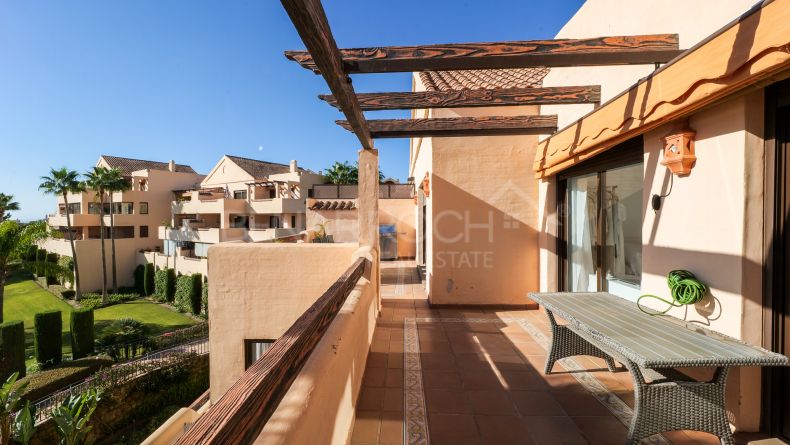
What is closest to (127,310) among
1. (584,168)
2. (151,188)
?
(151,188)

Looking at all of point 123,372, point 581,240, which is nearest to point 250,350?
point 581,240

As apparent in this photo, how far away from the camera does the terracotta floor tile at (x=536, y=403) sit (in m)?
2.82

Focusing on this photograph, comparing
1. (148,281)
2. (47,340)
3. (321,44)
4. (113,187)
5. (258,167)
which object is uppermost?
(258,167)

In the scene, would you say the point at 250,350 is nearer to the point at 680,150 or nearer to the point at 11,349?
the point at 680,150

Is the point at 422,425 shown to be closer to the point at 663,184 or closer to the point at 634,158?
the point at 663,184

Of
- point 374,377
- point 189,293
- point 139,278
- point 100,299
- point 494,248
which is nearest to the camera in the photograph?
point 374,377

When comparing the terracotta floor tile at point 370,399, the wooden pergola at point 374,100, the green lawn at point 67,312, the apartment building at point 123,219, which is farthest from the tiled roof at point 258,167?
the terracotta floor tile at point 370,399

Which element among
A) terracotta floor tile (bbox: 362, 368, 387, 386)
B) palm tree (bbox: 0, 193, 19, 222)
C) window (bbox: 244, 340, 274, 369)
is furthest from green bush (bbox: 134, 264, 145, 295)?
terracotta floor tile (bbox: 362, 368, 387, 386)

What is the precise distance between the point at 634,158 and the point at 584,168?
3.44 feet

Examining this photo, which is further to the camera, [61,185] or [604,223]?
[61,185]

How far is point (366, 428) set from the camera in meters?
2.68

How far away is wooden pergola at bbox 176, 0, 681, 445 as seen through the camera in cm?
106

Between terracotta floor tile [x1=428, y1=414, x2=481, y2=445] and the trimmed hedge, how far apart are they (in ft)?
85.9

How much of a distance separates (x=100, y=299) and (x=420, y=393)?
30.3 metres
